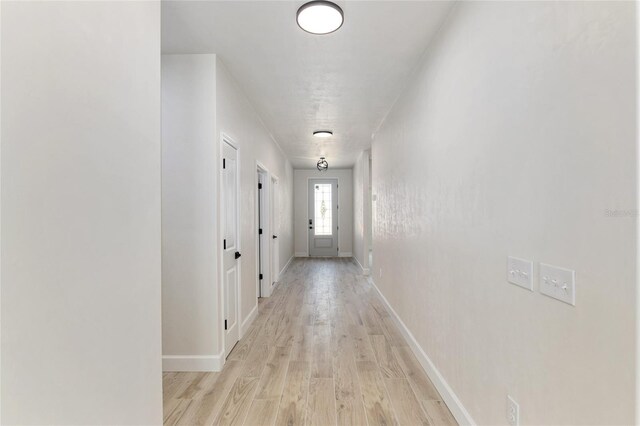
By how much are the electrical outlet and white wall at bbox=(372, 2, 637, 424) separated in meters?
0.04

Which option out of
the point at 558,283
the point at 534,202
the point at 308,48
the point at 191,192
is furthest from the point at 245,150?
the point at 558,283

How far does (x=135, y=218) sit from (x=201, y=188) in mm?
1193

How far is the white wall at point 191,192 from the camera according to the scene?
2588 mm

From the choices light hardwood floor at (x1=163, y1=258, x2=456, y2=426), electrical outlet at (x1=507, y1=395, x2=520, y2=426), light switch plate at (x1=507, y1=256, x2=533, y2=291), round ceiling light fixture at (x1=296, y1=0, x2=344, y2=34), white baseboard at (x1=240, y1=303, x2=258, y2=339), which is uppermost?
round ceiling light fixture at (x1=296, y1=0, x2=344, y2=34)

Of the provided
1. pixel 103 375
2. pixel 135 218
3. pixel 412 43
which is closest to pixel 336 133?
pixel 412 43

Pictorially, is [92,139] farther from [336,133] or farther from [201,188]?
[336,133]

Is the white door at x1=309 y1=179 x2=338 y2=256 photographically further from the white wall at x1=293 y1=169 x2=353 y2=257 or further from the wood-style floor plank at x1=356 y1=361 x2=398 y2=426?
the wood-style floor plank at x1=356 y1=361 x2=398 y2=426

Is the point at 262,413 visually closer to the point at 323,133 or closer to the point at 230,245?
the point at 230,245

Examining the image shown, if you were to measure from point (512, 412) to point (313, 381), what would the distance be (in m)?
1.44

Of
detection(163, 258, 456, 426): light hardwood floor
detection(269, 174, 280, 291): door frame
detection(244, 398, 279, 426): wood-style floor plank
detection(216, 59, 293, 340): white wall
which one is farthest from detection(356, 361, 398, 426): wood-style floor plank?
detection(269, 174, 280, 291): door frame

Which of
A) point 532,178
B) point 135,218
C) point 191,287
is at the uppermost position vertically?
point 532,178

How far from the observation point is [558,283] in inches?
43.8

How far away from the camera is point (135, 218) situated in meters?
1.43

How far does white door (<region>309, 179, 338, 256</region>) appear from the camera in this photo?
9.41 meters
